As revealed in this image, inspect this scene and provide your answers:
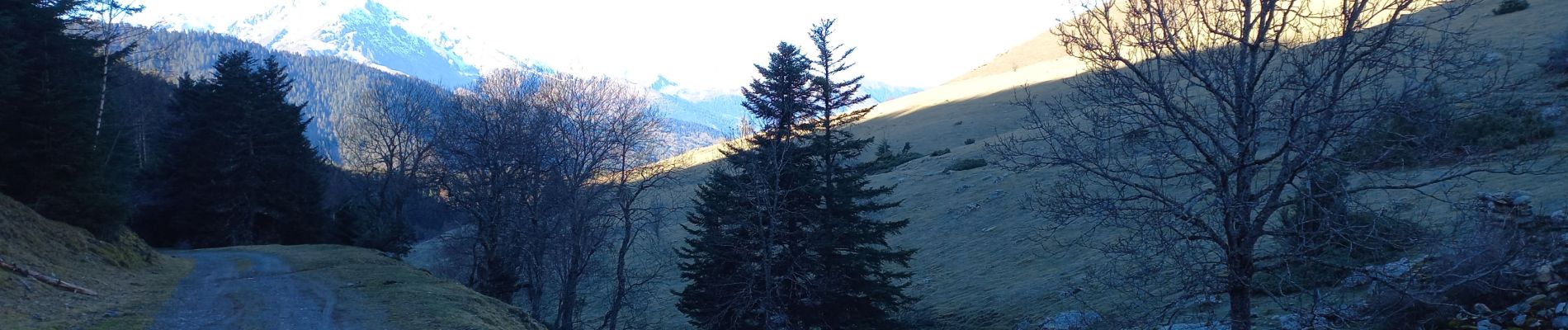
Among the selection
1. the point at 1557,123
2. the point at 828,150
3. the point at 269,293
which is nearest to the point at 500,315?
the point at 269,293

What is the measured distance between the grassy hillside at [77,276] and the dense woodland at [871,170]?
189 centimetres

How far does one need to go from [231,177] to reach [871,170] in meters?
30.1

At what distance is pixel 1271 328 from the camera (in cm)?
1216

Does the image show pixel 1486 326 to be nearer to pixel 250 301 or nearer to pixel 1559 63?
pixel 250 301

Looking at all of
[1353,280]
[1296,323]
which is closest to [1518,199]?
[1353,280]

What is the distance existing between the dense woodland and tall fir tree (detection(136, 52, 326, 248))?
12cm

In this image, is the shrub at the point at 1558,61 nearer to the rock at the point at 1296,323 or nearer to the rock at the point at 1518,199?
the rock at the point at 1518,199

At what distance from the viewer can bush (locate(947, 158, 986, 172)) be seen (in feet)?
139

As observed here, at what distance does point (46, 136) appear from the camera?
69.4 feet

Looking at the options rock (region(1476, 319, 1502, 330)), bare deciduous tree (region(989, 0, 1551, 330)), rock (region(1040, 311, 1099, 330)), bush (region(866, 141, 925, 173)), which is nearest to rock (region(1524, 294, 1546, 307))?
rock (region(1476, 319, 1502, 330))

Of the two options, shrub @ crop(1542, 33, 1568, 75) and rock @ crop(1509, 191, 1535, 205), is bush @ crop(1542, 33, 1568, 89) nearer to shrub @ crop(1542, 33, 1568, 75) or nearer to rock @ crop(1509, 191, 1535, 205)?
shrub @ crop(1542, 33, 1568, 75)

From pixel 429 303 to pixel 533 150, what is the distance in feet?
32.6

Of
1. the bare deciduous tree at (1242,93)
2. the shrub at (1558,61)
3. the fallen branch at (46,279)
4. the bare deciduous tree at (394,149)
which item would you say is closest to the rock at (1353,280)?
the bare deciduous tree at (1242,93)

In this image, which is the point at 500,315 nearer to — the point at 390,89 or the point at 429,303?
the point at 429,303
